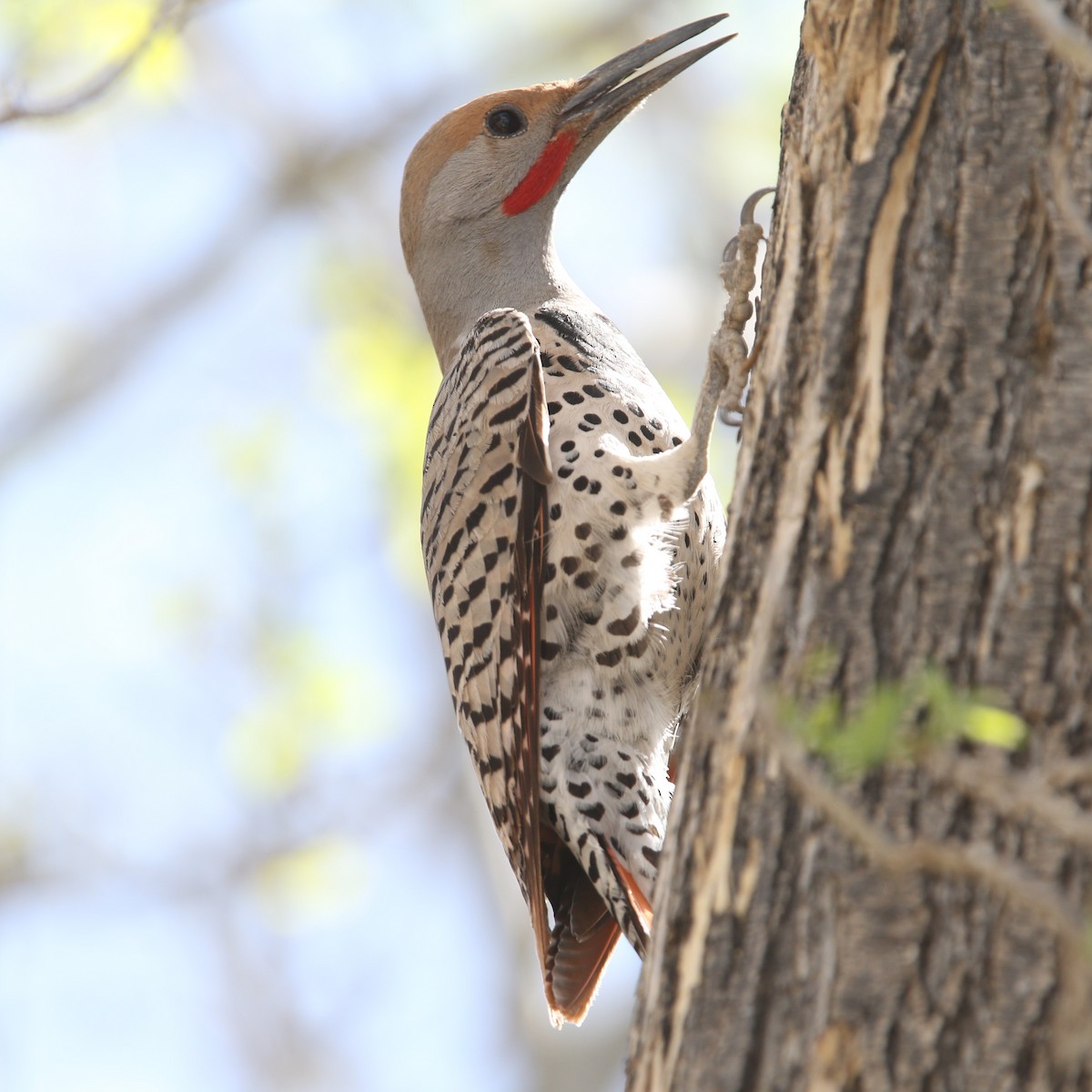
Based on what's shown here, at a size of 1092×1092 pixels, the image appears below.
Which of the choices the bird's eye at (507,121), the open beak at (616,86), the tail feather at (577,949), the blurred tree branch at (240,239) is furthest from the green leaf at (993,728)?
the blurred tree branch at (240,239)

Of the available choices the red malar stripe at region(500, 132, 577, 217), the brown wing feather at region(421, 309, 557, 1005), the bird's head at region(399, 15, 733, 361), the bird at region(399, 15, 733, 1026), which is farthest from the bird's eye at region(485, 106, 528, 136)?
the brown wing feather at region(421, 309, 557, 1005)

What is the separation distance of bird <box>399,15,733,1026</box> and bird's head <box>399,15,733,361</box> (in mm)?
501

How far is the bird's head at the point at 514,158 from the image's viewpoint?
217 inches

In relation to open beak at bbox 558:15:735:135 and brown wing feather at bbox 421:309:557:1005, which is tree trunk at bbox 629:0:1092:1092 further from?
open beak at bbox 558:15:735:135

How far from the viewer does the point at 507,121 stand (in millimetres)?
5578

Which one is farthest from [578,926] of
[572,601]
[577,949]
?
[572,601]

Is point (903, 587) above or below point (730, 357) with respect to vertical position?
below

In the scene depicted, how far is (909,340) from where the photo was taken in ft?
7.68

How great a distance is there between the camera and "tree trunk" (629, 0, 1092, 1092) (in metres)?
1.96

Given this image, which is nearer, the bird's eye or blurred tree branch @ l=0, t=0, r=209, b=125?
blurred tree branch @ l=0, t=0, r=209, b=125

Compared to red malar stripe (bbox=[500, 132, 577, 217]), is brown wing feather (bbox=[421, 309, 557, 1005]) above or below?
below

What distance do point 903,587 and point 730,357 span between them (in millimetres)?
2128

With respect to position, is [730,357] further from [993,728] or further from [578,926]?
[993,728]

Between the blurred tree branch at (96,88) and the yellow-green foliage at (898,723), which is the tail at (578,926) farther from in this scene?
the blurred tree branch at (96,88)
